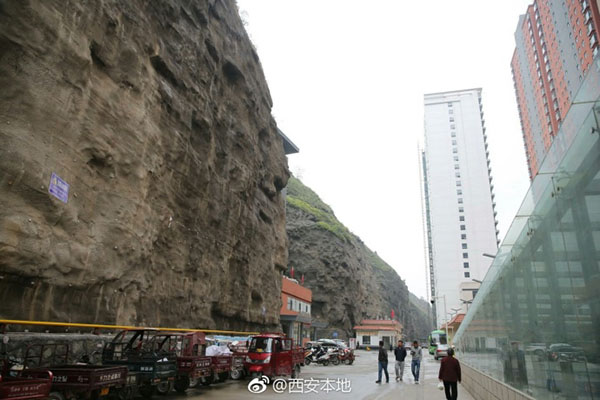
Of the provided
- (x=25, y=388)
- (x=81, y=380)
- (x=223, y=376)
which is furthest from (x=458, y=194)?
(x=25, y=388)

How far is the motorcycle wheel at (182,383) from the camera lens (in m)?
13.3

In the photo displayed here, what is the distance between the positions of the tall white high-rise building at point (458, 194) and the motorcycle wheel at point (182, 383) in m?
82.3

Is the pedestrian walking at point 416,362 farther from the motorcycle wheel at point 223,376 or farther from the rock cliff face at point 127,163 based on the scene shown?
the rock cliff face at point 127,163

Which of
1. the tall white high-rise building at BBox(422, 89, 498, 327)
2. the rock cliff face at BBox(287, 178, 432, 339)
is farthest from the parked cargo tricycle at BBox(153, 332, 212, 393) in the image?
the tall white high-rise building at BBox(422, 89, 498, 327)

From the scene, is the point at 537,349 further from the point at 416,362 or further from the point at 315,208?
the point at 315,208

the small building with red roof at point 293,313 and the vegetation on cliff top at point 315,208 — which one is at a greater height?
the vegetation on cliff top at point 315,208

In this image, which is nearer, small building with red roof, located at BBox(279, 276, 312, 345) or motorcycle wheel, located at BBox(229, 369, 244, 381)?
motorcycle wheel, located at BBox(229, 369, 244, 381)

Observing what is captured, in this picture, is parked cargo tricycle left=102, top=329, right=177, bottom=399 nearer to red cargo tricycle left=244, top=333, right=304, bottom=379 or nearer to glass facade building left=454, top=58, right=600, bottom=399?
red cargo tricycle left=244, top=333, right=304, bottom=379

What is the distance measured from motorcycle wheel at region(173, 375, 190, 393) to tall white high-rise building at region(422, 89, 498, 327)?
82.3m

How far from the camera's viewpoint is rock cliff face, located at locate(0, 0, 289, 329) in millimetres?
11992

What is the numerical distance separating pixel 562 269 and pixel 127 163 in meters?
15.5

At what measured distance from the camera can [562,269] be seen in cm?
541

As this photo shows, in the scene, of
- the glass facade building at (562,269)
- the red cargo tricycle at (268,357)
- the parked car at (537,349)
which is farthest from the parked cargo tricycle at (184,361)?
the parked car at (537,349)

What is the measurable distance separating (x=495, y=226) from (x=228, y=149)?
278ft
